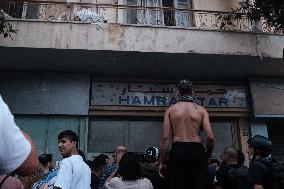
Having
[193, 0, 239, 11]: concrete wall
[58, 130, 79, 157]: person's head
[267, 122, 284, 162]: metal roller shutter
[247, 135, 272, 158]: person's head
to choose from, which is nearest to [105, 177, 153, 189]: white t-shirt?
[58, 130, 79, 157]: person's head

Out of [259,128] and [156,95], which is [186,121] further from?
[259,128]

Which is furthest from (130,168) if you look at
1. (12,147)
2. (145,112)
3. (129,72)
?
(129,72)

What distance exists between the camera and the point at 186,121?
3861mm

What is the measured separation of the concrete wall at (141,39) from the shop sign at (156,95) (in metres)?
1.43

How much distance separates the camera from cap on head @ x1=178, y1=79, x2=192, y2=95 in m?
4.04

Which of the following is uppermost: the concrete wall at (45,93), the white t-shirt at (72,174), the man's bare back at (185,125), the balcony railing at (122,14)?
the balcony railing at (122,14)

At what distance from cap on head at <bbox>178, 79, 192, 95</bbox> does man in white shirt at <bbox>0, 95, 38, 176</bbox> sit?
2975 mm

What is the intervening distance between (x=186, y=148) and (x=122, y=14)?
6674 millimetres

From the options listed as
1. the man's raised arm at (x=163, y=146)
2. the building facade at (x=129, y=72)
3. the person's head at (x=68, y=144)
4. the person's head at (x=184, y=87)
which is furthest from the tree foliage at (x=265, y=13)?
the person's head at (x=68, y=144)

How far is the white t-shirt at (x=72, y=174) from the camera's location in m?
3.32

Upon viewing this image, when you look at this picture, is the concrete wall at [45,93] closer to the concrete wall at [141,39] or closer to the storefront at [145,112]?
the storefront at [145,112]

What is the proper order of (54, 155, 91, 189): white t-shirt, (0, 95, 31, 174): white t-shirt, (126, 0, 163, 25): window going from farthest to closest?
(126, 0, 163, 25): window → (54, 155, 91, 189): white t-shirt → (0, 95, 31, 174): white t-shirt

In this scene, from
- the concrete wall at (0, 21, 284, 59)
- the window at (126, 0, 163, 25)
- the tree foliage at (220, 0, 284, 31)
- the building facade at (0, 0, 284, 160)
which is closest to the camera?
the tree foliage at (220, 0, 284, 31)

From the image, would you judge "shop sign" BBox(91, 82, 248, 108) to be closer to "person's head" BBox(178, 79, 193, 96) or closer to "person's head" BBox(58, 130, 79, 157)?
"person's head" BBox(178, 79, 193, 96)
